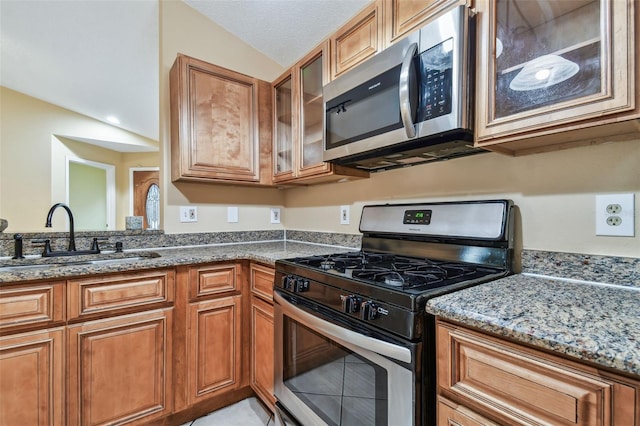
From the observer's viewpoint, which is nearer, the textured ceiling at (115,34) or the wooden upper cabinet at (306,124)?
the wooden upper cabinet at (306,124)

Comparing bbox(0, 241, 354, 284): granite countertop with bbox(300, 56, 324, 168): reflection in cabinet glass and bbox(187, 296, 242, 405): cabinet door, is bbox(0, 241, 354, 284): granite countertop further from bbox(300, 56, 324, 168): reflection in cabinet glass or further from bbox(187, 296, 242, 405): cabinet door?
bbox(300, 56, 324, 168): reflection in cabinet glass

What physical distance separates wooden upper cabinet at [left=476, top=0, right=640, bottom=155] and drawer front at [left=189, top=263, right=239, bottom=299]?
1.42 m

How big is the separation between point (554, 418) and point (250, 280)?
1.47 m

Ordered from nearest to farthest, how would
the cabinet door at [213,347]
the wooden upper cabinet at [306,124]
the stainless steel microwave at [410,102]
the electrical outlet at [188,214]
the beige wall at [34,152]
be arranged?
the stainless steel microwave at [410,102]
the cabinet door at [213,347]
the wooden upper cabinet at [306,124]
the electrical outlet at [188,214]
the beige wall at [34,152]

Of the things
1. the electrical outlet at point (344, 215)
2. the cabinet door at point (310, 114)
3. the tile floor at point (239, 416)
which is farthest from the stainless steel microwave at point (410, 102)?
the tile floor at point (239, 416)

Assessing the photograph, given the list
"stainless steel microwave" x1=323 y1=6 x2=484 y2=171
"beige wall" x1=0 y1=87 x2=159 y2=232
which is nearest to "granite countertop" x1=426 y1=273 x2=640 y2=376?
"stainless steel microwave" x1=323 y1=6 x2=484 y2=171

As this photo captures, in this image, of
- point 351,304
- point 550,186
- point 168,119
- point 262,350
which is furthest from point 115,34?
point 550,186

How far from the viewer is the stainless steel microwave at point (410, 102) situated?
1.05 meters

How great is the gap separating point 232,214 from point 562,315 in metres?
2.07

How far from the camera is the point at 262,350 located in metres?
1.65

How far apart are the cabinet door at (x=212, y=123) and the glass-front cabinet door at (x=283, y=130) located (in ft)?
0.47

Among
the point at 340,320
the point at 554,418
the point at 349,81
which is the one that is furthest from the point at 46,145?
the point at 554,418

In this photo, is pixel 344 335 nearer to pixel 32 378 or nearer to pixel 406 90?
pixel 406 90

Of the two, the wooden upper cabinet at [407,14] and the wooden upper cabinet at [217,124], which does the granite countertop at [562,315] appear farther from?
the wooden upper cabinet at [217,124]
